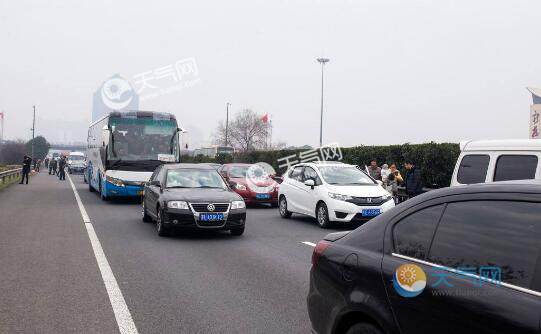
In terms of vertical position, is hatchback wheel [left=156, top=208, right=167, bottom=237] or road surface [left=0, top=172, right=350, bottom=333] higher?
hatchback wheel [left=156, top=208, right=167, bottom=237]

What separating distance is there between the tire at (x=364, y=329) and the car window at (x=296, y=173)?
11.9m

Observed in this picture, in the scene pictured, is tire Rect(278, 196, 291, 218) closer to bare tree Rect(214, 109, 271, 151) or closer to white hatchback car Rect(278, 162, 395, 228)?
white hatchback car Rect(278, 162, 395, 228)

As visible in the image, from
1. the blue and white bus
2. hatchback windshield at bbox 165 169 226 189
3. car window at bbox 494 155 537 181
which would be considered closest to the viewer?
car window at bbox 494 155 537 181

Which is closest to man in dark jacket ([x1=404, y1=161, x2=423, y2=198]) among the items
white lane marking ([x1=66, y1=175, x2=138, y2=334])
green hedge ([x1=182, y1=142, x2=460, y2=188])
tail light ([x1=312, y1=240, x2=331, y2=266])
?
green hedge ([x1=182, y1=142, x2=460, y2=188])

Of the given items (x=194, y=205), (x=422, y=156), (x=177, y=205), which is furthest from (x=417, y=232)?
(x=422, y=156)

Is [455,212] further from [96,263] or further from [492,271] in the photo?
[96,263]

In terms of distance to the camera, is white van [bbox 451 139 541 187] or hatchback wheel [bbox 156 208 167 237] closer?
white van [bbox 451 139 541 187]

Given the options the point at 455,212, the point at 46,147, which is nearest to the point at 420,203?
the point at 455,212

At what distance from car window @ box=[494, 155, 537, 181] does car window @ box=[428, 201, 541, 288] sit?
5652mm

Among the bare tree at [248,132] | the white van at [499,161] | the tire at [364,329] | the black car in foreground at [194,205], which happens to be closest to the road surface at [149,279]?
the black car in foreground at [194,205]

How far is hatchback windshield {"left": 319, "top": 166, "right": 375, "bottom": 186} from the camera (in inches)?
556

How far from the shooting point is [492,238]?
277 centimetres

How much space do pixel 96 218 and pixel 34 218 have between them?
151 cm

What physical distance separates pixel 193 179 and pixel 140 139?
25.5 ft
